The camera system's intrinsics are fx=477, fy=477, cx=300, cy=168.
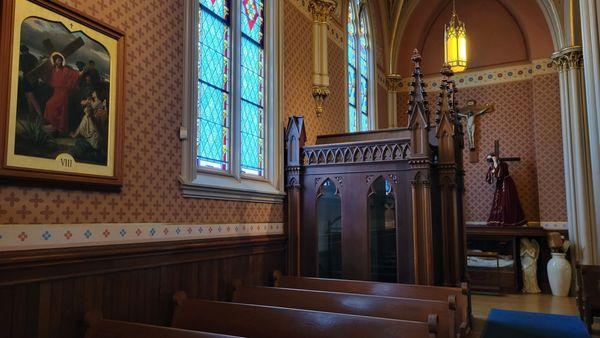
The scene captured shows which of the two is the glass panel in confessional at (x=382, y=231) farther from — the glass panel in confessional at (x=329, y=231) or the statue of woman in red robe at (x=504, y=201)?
the statue of woman in red robe at (x=504, y=201)

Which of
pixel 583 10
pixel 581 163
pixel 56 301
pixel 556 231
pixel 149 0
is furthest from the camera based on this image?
pixel 556 231

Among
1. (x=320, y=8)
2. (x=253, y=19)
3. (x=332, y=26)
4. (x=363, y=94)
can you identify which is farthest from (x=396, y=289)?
(x=363, y=94)

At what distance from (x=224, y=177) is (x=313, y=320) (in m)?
2.15

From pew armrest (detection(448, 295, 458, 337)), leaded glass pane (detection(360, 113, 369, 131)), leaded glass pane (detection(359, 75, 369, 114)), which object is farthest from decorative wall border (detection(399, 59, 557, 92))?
pew armrest (detection(448, 295, 458, 337))

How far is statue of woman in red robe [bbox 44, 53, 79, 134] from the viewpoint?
121 inches

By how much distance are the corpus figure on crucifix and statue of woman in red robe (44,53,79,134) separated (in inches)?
357

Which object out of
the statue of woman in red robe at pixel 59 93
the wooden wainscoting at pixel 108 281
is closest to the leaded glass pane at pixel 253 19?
the wooden wainscoting at pixel 108 281

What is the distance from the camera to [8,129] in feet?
9.17

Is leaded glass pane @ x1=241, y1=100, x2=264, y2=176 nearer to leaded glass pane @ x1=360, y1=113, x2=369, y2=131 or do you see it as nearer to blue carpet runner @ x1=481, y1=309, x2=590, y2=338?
blue carpet runner @ x1=481, y1=309, x2=590, y2=338

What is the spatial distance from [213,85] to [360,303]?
2.59m

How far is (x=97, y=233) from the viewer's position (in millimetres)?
3307

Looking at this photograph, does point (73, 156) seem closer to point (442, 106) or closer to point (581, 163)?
point (442, 106)

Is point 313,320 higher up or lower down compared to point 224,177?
lower down

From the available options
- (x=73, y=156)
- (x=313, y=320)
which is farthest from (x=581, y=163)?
(x=73, y=156)
